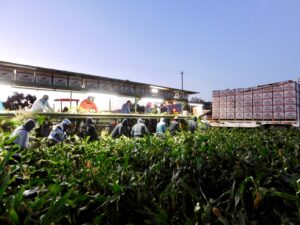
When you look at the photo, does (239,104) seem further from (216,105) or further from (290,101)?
(290,101)

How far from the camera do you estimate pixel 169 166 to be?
1.94 metres

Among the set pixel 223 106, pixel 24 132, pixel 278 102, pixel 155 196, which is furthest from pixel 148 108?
pixel 155 196

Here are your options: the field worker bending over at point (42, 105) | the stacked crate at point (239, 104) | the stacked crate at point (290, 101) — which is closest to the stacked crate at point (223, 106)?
the stacked crate at point (239, 104)

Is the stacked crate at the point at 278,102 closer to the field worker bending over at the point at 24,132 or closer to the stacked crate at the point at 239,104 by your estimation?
the stacked crate at the point at 239,104

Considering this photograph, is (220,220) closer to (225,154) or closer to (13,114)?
(225,154)

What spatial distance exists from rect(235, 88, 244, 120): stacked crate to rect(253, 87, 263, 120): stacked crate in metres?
0.83

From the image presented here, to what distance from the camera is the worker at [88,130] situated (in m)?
9.02

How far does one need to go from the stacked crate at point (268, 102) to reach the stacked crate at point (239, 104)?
4.92ft

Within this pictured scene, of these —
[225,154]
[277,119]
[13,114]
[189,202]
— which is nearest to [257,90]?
[277,119]

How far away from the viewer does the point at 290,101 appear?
1451 cm

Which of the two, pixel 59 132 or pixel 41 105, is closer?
pixel 59 132

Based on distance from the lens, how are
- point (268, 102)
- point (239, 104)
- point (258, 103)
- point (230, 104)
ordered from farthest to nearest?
point (230, 104), point (239, 104), point (258, 103), point (268, 102)

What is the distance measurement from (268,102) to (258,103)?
2.16ft

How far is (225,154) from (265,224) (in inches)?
46.8
